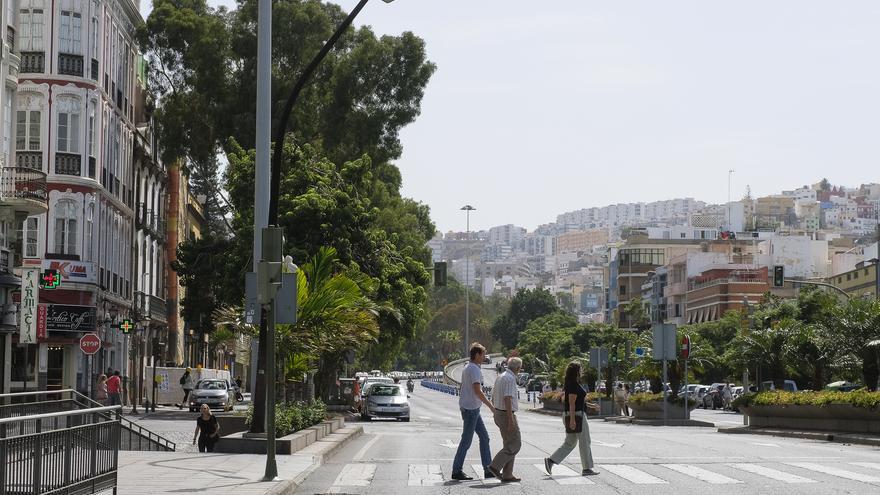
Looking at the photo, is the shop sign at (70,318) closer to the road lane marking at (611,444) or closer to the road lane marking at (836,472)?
the road lane marking at (611,444)

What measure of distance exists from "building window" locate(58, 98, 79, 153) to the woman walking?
35.2 meters

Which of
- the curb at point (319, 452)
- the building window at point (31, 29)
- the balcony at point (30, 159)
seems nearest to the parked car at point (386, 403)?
the balcony at point (30, 159)

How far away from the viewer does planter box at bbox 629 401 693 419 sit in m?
49.1

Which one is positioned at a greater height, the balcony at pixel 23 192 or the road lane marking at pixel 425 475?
the balcony at pixel 23 192

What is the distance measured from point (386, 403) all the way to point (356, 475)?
111 feet

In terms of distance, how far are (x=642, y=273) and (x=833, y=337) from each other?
138 m

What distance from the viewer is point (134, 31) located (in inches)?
2421

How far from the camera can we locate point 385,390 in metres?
55.5

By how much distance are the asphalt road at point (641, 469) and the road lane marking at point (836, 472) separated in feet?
0.04

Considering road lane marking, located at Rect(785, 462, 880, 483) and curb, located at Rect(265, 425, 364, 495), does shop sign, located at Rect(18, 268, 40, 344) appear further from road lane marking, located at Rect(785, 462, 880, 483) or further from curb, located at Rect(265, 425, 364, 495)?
road lane marking, located at Rect(785, 462, 880, 483)

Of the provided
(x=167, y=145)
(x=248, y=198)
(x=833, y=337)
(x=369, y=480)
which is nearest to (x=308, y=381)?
(x=248, y=198)

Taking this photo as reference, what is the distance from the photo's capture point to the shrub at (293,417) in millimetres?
25641

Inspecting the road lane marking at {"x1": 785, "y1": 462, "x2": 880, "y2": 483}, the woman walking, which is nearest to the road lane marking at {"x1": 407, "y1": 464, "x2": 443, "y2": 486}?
the woman walking

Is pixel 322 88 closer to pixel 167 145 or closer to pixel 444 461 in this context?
pixel 167 145
